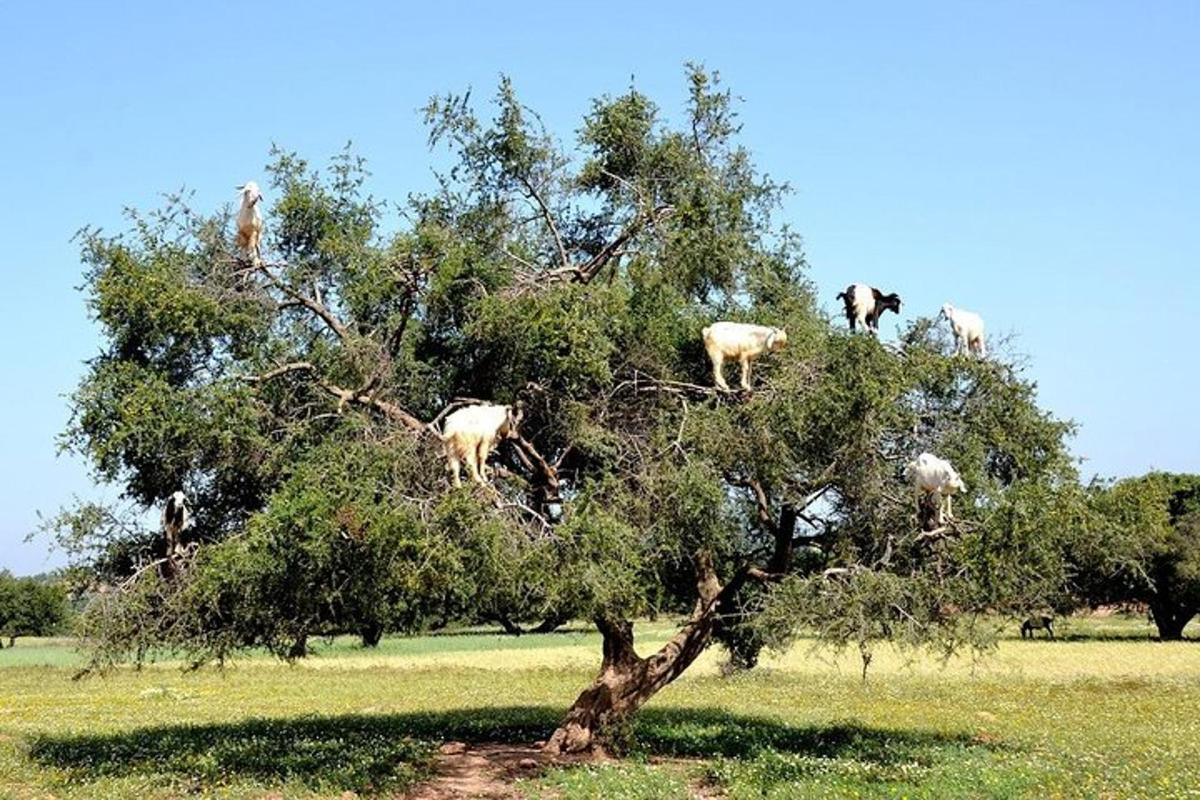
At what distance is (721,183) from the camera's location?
19859 mm

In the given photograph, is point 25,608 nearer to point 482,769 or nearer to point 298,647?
point 298,647

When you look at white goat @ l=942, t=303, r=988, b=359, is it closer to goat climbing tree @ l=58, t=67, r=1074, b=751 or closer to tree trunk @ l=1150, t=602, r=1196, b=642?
goat climbing tree @ l=58, t=67, r=1074, b=751

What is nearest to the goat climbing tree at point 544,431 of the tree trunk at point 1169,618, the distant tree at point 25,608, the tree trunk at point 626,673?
the tree trunk at point 626,673

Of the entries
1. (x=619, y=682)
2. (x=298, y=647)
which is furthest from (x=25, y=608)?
(x=619, y=682)

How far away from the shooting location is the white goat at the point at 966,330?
1923 centimetres

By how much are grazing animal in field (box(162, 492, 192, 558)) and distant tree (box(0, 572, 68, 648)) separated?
87.3 m

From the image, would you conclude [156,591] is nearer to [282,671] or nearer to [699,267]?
[699,267]

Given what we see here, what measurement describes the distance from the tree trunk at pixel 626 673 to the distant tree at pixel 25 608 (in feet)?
289

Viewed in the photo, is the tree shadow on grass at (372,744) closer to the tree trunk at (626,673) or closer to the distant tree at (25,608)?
the tree trunk at (626,673)

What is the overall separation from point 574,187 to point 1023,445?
8.53 metres

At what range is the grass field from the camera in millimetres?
17109

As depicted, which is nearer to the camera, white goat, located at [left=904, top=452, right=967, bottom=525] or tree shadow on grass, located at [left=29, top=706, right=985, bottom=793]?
white goat, located at [left=904, top=452, right=967, bottom=525]

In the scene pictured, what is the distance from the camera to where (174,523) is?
1848 cm

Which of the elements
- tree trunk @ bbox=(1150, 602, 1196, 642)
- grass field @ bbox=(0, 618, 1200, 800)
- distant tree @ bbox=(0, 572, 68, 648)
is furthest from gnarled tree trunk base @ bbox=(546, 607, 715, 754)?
distant tree @ bbox=(0, 572, 68, 648)
